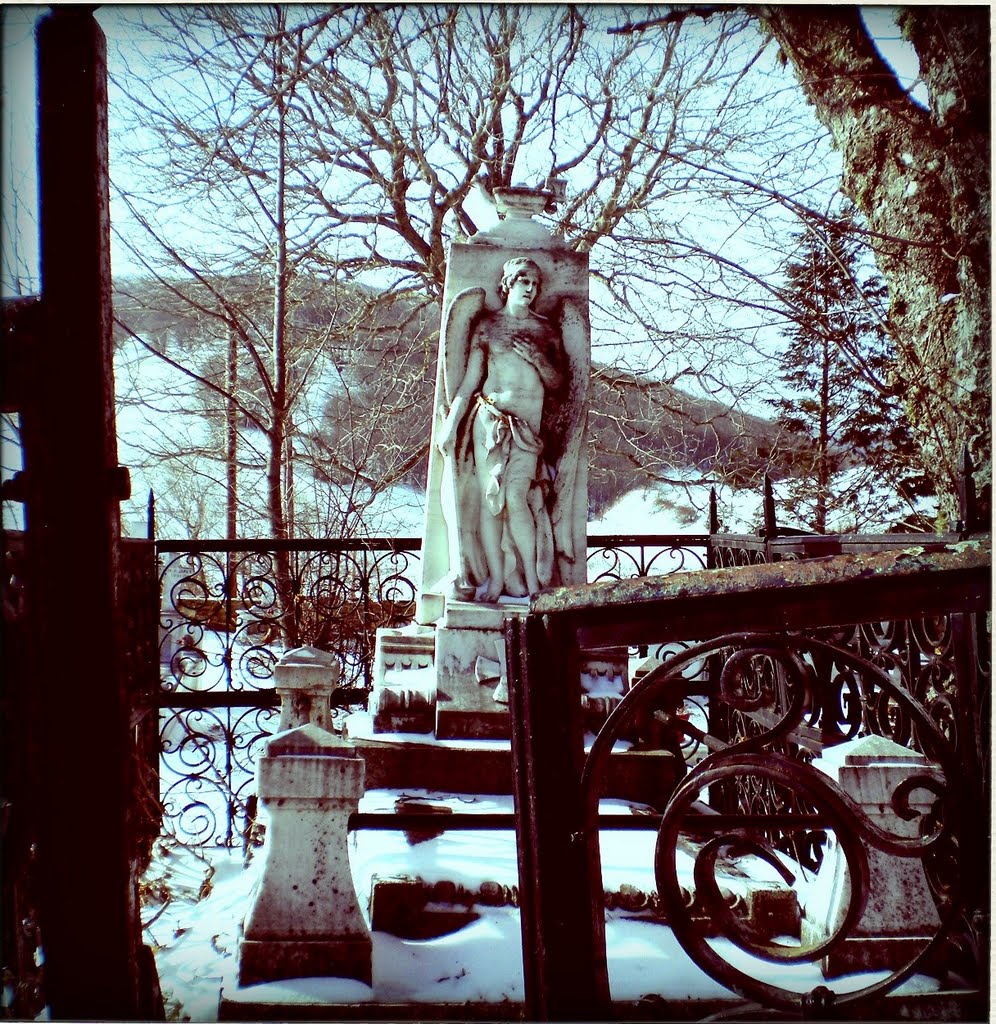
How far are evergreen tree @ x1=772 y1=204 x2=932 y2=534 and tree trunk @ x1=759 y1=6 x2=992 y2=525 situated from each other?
1669 millimetres

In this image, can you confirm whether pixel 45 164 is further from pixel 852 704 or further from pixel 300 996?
pixel 852 704

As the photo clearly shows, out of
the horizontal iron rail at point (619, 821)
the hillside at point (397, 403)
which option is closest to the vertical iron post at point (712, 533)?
the horizontal iron rail at point (619, 821)

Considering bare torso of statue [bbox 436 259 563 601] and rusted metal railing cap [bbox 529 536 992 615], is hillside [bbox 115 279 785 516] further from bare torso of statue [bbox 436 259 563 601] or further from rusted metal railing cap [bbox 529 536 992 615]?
rusted metal railing cap [bbox 529 536 992 615]

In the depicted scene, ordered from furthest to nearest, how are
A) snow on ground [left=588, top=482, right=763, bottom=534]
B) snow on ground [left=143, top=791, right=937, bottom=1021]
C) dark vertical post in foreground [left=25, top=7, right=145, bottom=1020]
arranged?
snow on ground [left=588, top=482, right=763, bottom=534] → snow on ground [left=143, top=791, right=937, bottom=1021] → dark vertical post in foreground [left=25, top=7, right=145, bottom=1020]

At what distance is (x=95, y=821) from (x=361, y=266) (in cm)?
1267

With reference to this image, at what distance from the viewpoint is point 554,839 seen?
3.98 feet

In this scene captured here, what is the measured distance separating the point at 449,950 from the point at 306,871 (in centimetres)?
61

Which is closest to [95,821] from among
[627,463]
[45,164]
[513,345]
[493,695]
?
[45,164]

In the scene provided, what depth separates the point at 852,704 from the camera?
470cm

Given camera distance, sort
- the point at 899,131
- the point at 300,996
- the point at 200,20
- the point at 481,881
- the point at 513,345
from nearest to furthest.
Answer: the point at 300,996
the point at 481,881
the point at 513,345
the point at 899,131
the point at 200,20

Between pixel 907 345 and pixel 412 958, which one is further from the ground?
pixel 907 345

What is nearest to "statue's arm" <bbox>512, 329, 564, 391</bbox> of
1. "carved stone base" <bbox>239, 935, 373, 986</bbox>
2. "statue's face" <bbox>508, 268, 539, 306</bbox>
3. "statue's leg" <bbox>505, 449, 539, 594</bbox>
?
"statue's face" <bbox>508, 268, 539, 306</bbox>

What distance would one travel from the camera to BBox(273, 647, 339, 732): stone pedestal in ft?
13.2

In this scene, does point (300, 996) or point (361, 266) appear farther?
point (361, 266)
